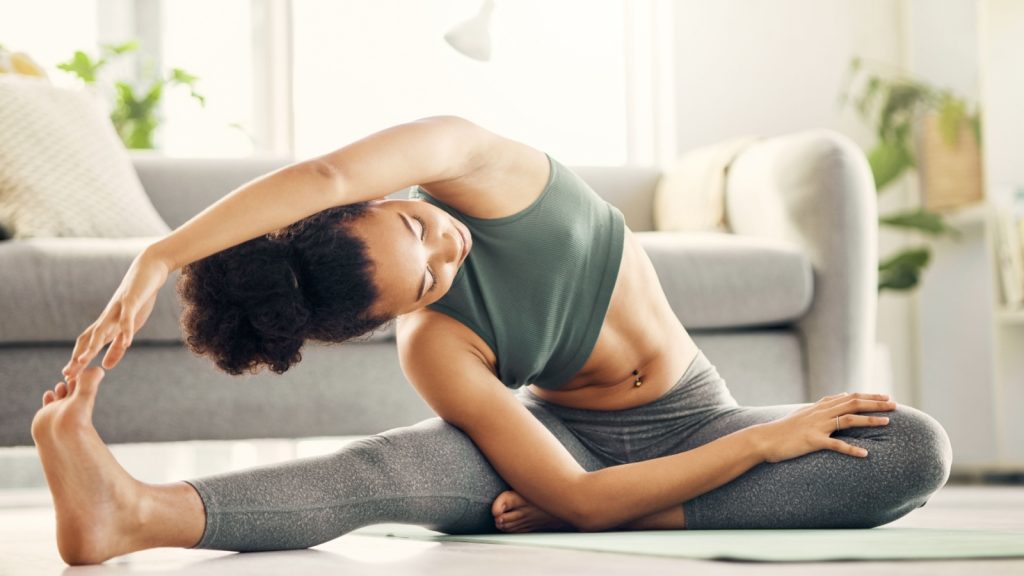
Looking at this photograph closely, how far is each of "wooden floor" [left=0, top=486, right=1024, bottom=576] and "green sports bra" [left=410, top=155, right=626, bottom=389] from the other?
0.25 meters

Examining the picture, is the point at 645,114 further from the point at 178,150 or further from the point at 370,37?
the point at 178,150

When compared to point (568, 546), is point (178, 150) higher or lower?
higher

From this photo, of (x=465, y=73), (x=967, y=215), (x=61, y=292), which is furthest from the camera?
(x=465, y=73)

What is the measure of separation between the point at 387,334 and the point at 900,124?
236 cm

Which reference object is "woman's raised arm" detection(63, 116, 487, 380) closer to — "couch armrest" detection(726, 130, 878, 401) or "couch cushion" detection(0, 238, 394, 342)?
"couch cushion" detection(0, 238, 394, 342)

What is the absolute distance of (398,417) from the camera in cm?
228

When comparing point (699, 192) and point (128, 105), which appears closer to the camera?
point (699, 192)

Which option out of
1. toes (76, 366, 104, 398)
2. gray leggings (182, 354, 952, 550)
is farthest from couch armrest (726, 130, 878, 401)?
toes (76, 366, 104, 398)

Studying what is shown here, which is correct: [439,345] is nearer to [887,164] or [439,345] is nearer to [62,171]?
[62,171]

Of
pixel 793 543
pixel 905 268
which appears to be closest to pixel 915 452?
pixel 793 543

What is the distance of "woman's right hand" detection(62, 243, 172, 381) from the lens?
1032 mm

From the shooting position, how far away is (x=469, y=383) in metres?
1.36

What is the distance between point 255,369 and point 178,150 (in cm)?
274

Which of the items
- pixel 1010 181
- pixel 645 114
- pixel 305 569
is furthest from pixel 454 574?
pixel 645 114
